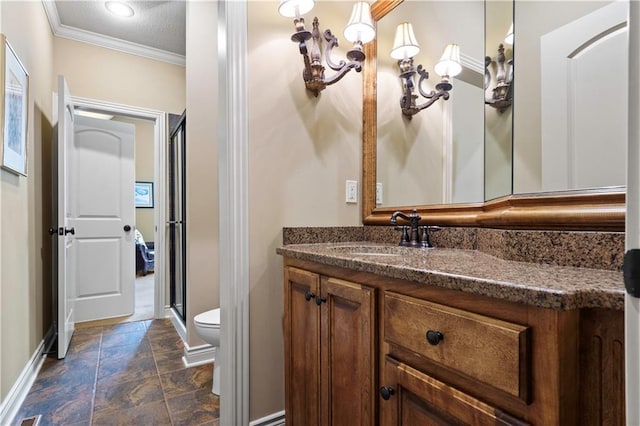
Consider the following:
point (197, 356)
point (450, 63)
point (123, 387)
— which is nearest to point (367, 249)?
point (450, 63)

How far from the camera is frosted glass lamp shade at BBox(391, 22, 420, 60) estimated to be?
5.38ft

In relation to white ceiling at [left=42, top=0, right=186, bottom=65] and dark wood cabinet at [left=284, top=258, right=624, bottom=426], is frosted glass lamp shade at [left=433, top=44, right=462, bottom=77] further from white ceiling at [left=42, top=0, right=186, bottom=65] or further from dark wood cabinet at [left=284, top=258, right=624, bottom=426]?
white ceiling at [left=42, top=0, right=186, bottom=65]

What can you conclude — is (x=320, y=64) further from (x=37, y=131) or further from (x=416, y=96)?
(x=37, y=131)

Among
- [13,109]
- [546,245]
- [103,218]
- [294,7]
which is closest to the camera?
[546,245]

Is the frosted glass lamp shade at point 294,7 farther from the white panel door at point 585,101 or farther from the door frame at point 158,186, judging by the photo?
the door frame at point 158,186

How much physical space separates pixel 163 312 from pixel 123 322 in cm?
37

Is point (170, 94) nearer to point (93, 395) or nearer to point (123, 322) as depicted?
point (123, 322)

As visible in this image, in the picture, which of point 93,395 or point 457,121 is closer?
point 457,121

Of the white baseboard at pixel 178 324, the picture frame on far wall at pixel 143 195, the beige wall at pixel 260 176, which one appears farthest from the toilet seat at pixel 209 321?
the picture frame on far wall at pixel 143 195

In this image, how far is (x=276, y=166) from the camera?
1.50 m

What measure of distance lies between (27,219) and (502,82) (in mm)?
2753

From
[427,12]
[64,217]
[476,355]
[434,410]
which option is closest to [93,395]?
[64,217]

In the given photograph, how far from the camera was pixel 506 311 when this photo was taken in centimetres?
60

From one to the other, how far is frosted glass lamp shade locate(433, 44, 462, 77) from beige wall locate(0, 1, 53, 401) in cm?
216
